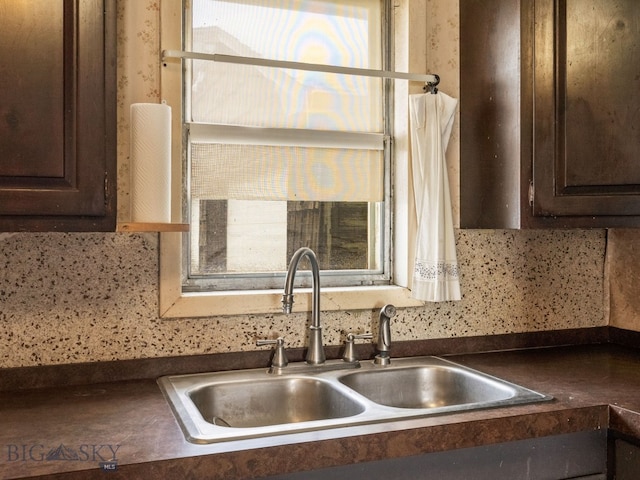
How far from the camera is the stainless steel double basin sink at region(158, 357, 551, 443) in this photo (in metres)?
1.46

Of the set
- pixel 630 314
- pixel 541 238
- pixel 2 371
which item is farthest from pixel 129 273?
pixel 630 314

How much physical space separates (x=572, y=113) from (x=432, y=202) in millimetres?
478

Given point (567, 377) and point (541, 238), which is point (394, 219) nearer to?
point (541, 238)

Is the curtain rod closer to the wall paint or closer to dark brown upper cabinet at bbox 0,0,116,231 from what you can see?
the wall paint

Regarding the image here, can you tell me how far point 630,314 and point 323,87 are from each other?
137cm

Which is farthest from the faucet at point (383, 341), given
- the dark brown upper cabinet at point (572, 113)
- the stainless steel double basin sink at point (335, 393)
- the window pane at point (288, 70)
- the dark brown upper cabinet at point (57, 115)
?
the dark brown upper cabinet at point (57, 115)

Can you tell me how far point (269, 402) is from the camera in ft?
5.48

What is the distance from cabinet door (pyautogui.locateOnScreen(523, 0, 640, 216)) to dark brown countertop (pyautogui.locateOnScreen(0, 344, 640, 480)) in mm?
524

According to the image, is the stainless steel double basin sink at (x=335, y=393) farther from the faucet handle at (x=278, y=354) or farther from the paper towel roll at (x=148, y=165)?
the paper towel roll at (x=148, y=165)

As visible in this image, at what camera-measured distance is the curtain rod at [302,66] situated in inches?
66.5

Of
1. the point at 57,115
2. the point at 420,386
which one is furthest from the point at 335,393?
the point at 57,115

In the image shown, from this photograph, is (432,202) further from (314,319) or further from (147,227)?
(147,227)

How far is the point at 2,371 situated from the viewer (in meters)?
1.54

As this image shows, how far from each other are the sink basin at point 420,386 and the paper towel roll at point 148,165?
703mm
